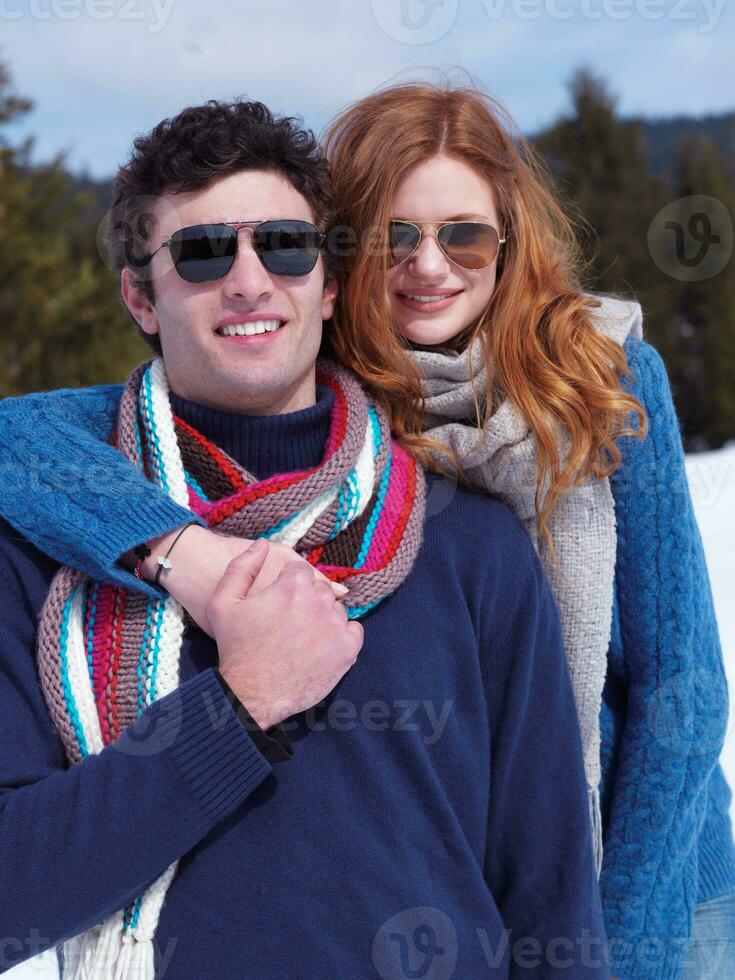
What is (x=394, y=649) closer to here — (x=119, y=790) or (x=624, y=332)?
(x=119, y=790)

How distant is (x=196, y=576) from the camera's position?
1.45 m

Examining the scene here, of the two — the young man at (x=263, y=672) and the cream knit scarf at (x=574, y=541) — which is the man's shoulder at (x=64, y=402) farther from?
the cream knit scarf at (x=574, y=541)

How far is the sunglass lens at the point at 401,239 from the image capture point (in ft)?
6.37

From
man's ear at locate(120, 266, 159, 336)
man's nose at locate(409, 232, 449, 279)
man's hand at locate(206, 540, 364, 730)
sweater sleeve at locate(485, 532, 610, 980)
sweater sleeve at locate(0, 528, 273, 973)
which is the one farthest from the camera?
man's nose at locate(409, 232, 449, 279)

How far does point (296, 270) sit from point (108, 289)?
321 inches

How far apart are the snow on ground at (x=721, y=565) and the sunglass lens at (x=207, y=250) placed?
1.94 meters

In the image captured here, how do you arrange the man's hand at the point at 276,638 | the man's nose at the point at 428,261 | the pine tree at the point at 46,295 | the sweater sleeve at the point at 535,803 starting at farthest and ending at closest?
the pine tree at the point at 46,295 → the man's nose at the point at 428,261 → the sweater sleeve at the point at 535,803 → the man's hand at the point at 276,638

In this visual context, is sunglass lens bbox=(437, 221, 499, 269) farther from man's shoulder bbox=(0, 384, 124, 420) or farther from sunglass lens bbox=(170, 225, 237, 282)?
man's shoulder bbox=(0, 384, 124, 420)

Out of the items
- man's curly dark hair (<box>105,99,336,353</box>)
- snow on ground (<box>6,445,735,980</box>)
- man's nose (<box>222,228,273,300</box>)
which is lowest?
snow on ground (<box>6,445,735,980</box>)

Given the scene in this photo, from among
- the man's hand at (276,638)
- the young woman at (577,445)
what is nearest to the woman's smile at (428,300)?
the young woman at (577,445)

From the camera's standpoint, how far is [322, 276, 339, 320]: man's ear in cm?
191

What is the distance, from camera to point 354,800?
149 cm

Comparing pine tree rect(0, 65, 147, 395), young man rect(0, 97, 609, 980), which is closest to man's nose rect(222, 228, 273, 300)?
young man rect(0, 97, 609, 980)

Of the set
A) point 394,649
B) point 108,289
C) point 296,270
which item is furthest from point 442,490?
point 108,289
